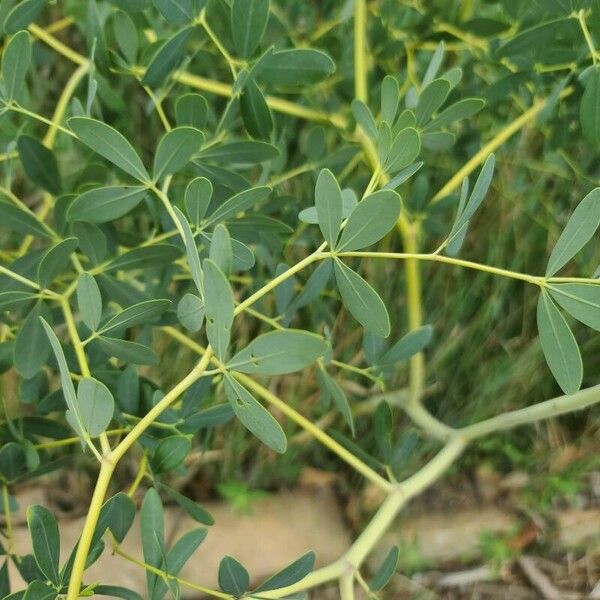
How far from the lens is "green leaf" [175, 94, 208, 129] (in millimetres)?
728

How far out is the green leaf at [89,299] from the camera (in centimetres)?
59

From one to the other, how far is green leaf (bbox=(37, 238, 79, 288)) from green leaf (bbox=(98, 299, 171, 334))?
0.28ft

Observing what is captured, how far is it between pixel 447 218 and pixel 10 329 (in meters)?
0.65

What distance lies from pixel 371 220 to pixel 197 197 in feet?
0.58

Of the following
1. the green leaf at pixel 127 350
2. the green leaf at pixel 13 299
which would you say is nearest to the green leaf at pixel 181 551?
the green leaf at pixel 127 350

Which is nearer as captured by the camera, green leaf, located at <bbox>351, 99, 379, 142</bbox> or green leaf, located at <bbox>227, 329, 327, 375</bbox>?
green leaf, located at <bbox>227, 329, 327, 375</bbox>

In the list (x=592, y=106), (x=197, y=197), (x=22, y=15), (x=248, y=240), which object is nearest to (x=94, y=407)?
(x=197, y=197)

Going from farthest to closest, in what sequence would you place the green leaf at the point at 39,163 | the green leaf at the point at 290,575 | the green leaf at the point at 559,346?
1. the green leaf at the point at 39,163
2. the green leaf at the point at 290,575
3. the green leaf at the point at 559,346

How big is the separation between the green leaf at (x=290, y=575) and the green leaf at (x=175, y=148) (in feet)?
1.18

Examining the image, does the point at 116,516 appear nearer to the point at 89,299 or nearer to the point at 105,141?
the point at 89,299

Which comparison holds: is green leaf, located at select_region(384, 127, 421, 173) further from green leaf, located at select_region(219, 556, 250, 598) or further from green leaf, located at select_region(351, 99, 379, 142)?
green leaf, located at select_region(219, 556, 250, 598)

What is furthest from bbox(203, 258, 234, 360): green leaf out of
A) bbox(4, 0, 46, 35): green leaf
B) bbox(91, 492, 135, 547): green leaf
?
bbox(4, 0, 46, 35): green leaf

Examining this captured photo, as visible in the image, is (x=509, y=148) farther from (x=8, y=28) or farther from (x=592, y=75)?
(x=8, y=28)

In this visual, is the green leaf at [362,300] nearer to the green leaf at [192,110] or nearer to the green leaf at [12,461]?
the green leaf at [192,110]
